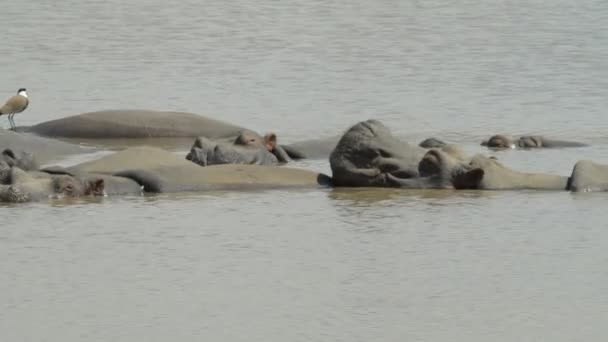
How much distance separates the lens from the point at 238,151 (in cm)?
1268

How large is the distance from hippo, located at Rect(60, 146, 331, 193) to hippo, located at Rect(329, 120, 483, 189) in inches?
9.6

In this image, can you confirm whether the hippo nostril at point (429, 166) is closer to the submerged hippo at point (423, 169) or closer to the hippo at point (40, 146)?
the submerged hippo at point (423, 169)

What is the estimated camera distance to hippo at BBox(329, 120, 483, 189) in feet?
38.7

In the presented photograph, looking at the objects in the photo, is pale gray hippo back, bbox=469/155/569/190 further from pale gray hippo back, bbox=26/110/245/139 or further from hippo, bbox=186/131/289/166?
pale gray hippo back, bbox=26/110/245/139

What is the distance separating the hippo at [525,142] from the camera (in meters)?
14.1

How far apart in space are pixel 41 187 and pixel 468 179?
2859 millimetres

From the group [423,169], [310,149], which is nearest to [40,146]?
[310,149]

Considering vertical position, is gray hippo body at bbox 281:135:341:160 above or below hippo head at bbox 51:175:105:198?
below

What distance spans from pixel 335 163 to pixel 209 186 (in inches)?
34.9

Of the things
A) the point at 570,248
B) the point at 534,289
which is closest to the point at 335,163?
the point at 570,248

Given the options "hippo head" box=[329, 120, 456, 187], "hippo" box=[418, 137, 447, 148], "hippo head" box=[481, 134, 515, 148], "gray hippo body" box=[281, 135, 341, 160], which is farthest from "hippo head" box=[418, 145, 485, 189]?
"hippo head" box=[481, 134, 515, 148]

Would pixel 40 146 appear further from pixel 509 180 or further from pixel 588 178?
pixel 588 178

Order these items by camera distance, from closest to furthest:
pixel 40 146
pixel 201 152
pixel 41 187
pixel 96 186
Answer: pixel 41 187 < pixel 96 186 < pixel 201 152 < pixel 40 146

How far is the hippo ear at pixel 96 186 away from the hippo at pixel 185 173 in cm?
20
